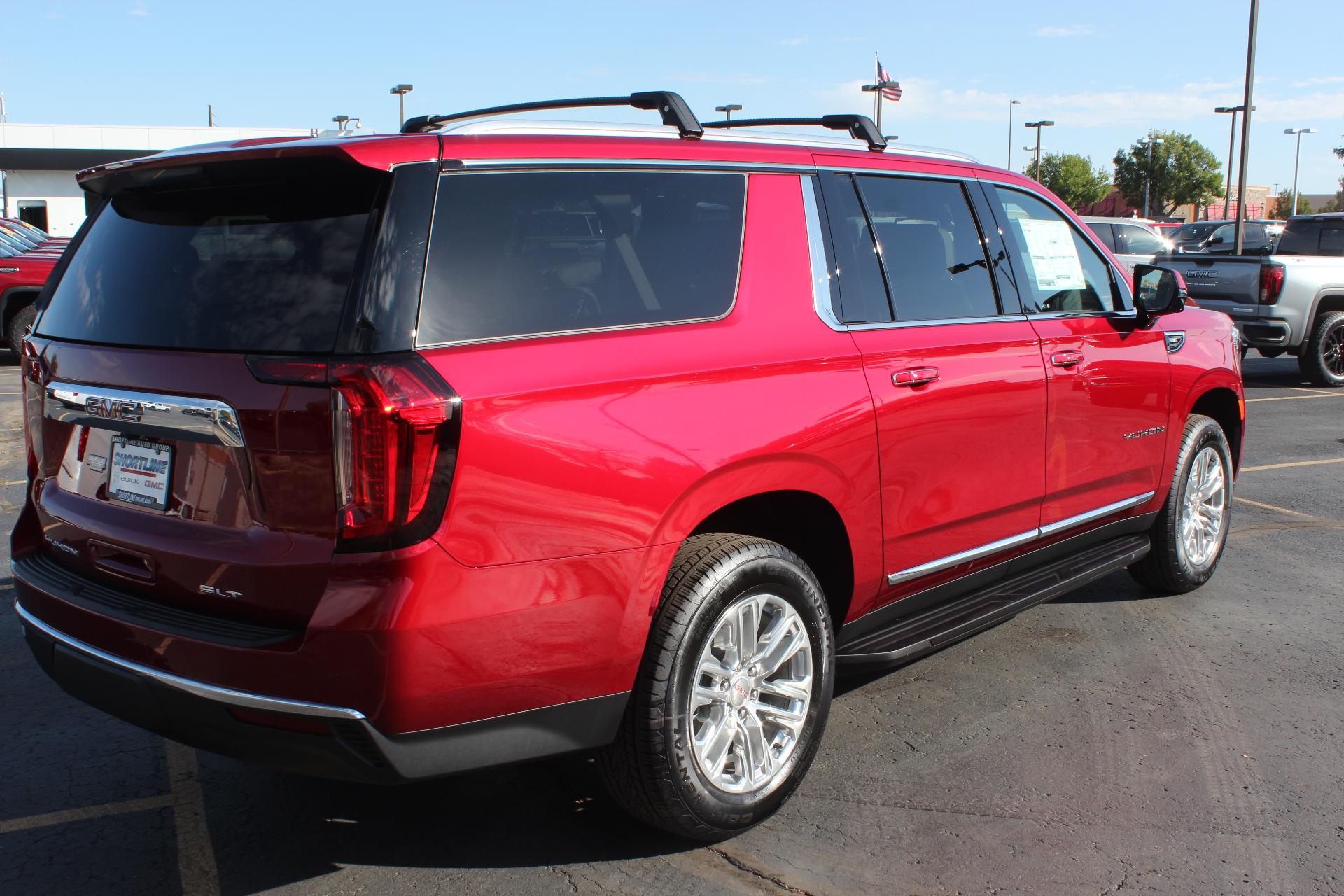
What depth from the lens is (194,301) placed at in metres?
2.85

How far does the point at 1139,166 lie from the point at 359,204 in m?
97.9

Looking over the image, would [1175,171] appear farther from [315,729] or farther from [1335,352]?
[315,729]

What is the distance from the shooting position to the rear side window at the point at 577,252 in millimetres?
2727

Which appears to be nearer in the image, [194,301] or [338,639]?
[338,639]

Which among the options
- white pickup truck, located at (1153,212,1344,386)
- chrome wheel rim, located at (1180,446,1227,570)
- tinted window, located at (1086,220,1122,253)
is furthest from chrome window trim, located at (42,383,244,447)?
tinted window, located at (1086,220,1122,253)

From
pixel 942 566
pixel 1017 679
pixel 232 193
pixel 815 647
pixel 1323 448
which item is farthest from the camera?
pixel 1323 448

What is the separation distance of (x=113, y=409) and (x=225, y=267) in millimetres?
443

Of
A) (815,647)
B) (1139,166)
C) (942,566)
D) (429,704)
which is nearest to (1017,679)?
(942,566)

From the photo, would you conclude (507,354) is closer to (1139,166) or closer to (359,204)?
(359,204)

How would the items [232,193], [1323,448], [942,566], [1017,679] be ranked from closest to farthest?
[232,193], [942,566], [1017,679], [1323,448]

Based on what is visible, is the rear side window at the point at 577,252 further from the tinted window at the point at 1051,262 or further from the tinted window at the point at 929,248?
the tinted window at the point at 1051,262

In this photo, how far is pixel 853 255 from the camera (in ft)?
12.3

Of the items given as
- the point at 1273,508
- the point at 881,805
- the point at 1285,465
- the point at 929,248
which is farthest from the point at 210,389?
the point at 1285,465

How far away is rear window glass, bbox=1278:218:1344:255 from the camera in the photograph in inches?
592
